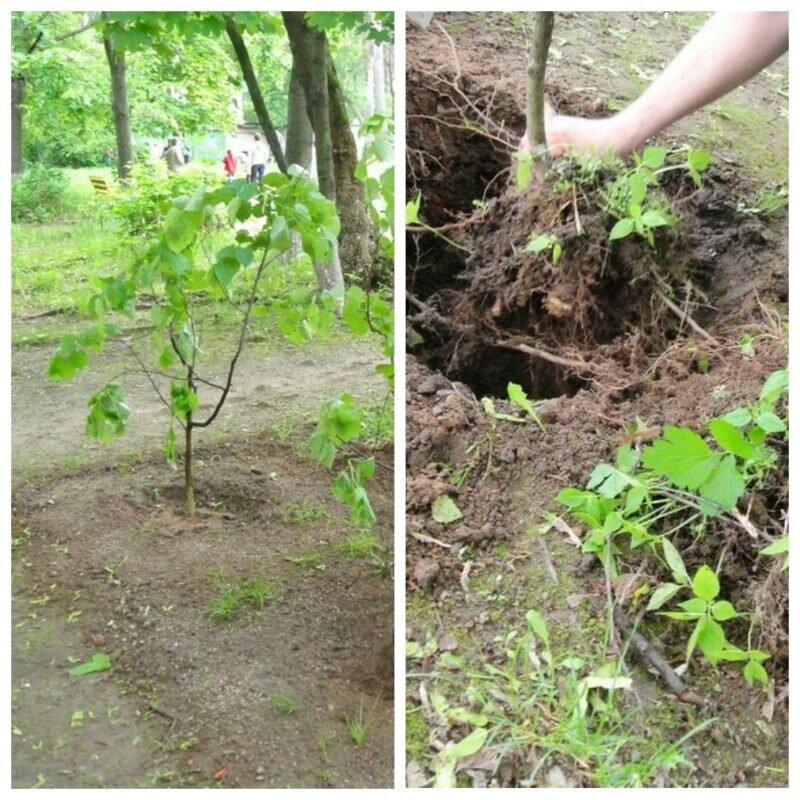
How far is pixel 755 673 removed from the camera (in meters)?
0.80

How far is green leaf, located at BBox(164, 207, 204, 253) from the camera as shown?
1.17 meters

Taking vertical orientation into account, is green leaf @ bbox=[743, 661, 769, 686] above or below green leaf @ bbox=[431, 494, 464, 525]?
below

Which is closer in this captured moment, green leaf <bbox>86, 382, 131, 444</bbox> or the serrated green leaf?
the serrated green leaf

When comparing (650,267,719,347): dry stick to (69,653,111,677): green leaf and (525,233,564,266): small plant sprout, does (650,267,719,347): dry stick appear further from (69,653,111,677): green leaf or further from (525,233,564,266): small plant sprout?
(69,653,111,677): green leaf

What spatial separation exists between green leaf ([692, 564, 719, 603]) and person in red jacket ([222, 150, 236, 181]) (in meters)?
0.95

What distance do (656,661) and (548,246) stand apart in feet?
1.88

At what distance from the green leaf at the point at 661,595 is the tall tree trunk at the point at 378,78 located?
650mm

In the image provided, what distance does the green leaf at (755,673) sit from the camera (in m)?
0.80

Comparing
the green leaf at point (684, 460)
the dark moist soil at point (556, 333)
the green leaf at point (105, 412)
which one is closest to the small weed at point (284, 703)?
the dark moist soil at point (556, 333)

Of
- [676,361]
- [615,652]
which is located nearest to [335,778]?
[615,652]

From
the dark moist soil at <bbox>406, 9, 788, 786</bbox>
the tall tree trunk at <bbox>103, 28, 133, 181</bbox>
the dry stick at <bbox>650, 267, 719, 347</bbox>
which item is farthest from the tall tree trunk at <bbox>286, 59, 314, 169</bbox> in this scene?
the dry stick at <bbox>650, 267, 719, 347</bbox>

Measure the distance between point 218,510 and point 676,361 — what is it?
104cm

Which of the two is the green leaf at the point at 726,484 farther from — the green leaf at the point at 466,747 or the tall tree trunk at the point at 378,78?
the tall tree trunk at the point at 378,78
